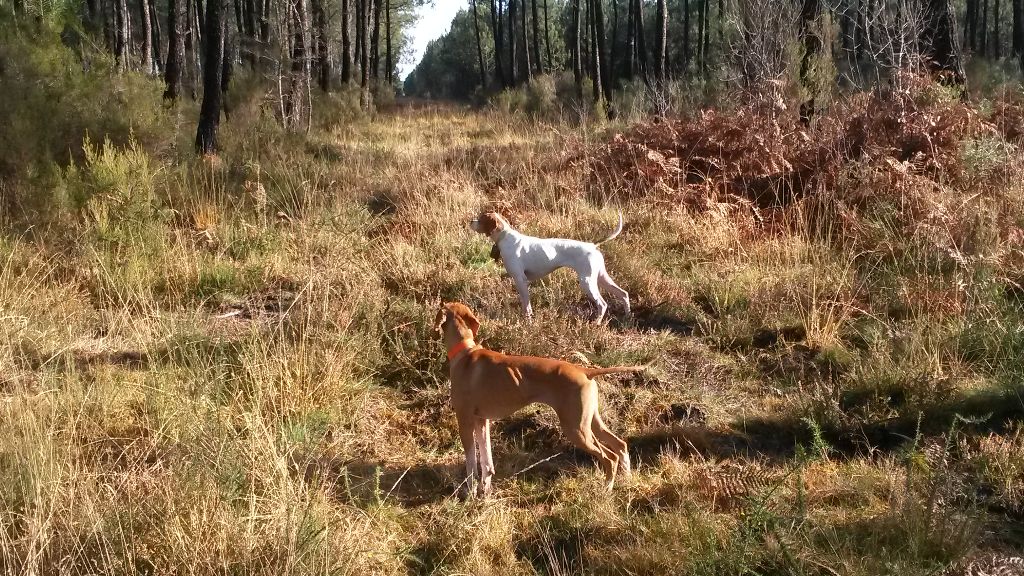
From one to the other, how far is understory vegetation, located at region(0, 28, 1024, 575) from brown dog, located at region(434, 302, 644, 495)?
202 millimetres

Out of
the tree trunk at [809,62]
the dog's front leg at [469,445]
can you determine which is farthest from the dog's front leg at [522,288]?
the tree trunk at [809,62]

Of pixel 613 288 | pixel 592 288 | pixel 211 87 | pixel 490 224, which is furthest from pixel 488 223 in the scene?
pixel 211 87

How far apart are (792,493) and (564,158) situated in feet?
21.7

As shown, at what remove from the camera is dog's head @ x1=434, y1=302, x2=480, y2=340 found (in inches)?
135

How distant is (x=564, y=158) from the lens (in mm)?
9266

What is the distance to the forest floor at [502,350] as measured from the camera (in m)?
2.60

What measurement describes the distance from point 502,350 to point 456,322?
1.04 meters

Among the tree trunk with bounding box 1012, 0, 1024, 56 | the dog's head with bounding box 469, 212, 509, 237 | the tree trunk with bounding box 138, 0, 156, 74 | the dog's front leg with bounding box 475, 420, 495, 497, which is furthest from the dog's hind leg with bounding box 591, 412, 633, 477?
the tree trunk with bounding box 1012, 0, 1024, 56

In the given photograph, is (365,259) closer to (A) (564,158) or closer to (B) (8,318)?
(B) (8,318)

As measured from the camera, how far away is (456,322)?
136 inches

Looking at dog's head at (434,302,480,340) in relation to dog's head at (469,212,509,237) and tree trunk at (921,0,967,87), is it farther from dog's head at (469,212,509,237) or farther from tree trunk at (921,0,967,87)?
tree trunk at (921,0,967,87)

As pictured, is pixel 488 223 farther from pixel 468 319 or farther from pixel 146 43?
pixel 146 43

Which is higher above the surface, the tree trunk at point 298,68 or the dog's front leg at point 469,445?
the tree trunk at point 298,68

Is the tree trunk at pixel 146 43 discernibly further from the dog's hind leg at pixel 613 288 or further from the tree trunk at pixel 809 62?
the dog's hind leg at pixel 613 288
